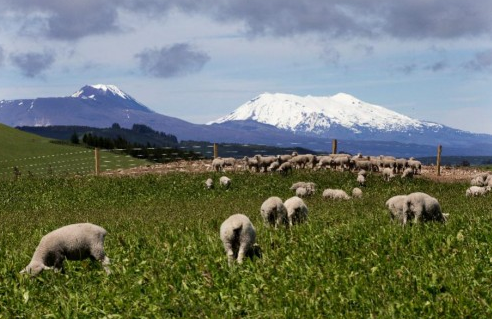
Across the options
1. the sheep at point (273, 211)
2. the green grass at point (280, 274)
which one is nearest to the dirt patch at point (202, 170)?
the green grass at point (280, 274)

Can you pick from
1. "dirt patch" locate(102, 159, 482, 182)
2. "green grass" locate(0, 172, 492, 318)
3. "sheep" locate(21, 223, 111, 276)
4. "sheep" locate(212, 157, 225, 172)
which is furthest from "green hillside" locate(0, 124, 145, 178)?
"sheep" locate(21, 223, 111, 276)

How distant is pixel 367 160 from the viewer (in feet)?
132

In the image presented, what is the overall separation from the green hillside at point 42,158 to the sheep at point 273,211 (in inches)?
1152

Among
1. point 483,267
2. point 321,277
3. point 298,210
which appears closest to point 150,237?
point 298,210

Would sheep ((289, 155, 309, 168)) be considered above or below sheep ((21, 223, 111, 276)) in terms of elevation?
above

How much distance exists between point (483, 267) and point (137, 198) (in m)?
23.0

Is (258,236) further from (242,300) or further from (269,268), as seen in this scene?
(242,300)

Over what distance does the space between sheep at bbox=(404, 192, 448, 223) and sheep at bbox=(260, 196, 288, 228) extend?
2.98 meters

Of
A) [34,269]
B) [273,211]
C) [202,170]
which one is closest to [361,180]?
[202,170]

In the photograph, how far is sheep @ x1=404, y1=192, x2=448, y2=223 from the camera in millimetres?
15523

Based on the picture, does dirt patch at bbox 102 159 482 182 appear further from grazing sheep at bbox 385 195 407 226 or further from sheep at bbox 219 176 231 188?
grazing sheep at bbox 385 195 407 226

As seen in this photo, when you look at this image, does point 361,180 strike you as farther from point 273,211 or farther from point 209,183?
point 273,211

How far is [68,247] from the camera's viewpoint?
13.1 meters

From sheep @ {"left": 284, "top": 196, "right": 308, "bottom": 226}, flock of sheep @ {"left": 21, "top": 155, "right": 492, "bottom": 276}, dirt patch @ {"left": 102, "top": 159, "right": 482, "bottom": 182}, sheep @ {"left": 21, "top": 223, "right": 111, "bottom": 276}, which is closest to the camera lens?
flock of sheep @ {"left": 21, "top": 155, "right": 492, "bottom": 276}
